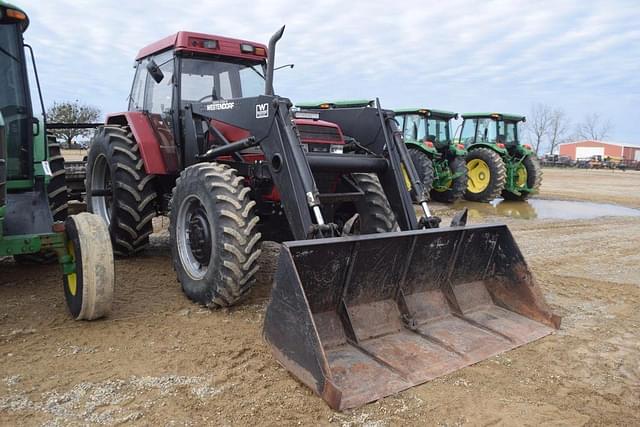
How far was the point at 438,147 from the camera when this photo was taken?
14.1 m

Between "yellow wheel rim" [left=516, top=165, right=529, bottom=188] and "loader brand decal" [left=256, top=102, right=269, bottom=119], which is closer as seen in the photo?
"loader brand decal" [left=256, top=102, right=269, bottom=119]

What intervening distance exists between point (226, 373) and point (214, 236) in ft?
4.05

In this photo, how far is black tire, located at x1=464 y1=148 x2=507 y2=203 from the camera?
45.7 feet

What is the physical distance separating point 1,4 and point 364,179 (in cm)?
345

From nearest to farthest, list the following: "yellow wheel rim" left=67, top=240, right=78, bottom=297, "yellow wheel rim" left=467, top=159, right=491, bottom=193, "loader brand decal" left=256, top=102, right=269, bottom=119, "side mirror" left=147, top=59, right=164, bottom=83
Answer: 1. "yellow wheel rim" left=67, top=240, right=78, bottom=297
2. "loader brand decal" left=256, top=102, right=269, bottom=119
3. "side mirror" left=147, top=59, right=164, bottom=83
4. "yellow wheel rim" left=467, top=159, right=491, bottom=193

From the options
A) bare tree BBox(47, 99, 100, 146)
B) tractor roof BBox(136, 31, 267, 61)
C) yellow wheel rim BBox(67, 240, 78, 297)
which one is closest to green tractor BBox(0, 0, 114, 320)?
yellow wheel rim BBox(67, 240, 78, 297)

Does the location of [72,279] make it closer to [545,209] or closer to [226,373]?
[226,373]

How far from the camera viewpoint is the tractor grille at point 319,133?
5035 mm

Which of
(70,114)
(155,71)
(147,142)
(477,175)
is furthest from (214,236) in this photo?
(70,114)

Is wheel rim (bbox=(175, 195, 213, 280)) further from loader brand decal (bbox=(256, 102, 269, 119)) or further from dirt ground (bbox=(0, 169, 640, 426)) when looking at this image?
loader brand decal (bbox=(256, 102, 269, 119))

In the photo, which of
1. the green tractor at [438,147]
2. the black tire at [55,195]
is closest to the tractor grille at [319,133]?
the black tire at [55,195]

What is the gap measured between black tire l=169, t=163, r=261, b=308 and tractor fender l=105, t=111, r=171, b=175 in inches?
37.4

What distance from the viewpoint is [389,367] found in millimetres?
3254

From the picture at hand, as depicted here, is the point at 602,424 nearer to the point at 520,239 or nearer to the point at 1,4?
the point at 1,4
